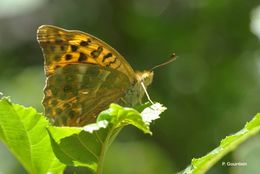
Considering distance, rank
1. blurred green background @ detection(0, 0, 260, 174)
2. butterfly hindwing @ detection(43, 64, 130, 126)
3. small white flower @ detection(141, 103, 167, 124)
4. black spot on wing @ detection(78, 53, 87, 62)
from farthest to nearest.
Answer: blurred green background @ detection(0, 0, 260, 174) → black spot on wing @ detection(78, 53, 87, 62) → butterfly hindwing @ detection(43, 64, 130, 126) → small white flower @ detection(141, 103, 167, 124)

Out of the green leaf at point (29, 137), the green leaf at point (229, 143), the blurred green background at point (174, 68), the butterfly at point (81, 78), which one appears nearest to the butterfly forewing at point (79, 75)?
the butterfly at point (81, 78)

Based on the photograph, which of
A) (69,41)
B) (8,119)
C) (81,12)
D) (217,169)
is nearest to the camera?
(8,119)

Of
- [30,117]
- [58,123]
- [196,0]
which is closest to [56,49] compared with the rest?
[58,123]

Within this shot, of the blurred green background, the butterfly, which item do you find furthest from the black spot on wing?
the blurred green background

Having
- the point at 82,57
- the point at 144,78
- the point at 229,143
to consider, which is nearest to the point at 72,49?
the point at 82,57

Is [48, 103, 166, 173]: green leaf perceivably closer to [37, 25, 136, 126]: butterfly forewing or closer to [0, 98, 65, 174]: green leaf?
[0, 98, 65, 174]: green leaf

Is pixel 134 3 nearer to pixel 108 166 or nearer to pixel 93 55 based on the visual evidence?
pixel 108 166

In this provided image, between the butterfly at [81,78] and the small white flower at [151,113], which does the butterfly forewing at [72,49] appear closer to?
the butterfly at [81,78]

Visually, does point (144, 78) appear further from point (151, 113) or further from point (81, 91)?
point (151, 113)
